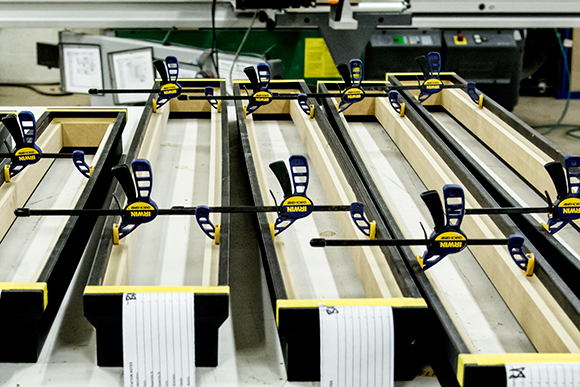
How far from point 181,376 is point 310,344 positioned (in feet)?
0.83

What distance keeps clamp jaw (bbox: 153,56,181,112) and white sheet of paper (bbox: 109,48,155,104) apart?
5.05 ft

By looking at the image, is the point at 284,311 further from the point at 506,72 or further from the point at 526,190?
the point at 506,72

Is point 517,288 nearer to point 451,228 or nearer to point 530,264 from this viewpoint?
point 530,264

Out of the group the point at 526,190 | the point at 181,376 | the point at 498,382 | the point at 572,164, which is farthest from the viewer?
the point at 526,190

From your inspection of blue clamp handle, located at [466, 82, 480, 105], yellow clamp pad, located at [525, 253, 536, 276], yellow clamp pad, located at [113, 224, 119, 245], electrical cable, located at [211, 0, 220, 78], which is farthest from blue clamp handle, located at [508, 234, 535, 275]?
electrical cable, located at [211, 0, 220, 78]

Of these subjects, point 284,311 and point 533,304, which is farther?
point 533,304

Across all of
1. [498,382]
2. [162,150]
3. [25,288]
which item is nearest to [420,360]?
[498,382]

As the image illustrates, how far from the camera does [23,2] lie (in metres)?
3.37

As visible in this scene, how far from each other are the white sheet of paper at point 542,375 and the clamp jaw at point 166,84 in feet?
4.95

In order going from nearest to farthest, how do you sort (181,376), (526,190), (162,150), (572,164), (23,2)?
(181,376), (572,164), (526,190), (162,150), (23,2)

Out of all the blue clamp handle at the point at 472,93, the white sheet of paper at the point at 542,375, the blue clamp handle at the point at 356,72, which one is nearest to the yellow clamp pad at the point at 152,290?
the white sheet of paper at the point at 542,375

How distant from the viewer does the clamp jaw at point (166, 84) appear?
2.12 metres

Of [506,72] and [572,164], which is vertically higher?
[572,164]

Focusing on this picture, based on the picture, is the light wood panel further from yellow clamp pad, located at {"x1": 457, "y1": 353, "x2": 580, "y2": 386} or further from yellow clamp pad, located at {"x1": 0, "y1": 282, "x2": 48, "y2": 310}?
yellow clamp pad, located at {"x1": 0, "y1": 282, "x2": 48, "y2": 310}
